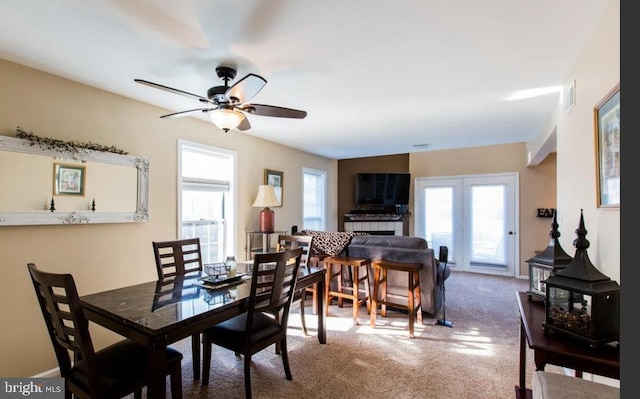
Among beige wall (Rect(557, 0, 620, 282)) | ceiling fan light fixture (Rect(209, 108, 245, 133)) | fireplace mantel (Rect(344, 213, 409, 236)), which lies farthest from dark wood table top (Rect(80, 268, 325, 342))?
fireplace mantel (Rect(344, 213, 409, 236))

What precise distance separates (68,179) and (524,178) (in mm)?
6541

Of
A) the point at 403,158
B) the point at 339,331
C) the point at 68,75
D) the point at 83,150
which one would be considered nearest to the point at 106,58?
the point at 68,75

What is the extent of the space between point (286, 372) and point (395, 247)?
1.88 m

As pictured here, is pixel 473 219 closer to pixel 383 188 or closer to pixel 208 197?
pixel 383 188

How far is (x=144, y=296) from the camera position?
6.64ft

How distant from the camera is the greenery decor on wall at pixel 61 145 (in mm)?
2325

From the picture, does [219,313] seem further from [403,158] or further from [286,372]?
[403,158]

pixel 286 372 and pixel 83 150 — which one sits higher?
pixel 83 150

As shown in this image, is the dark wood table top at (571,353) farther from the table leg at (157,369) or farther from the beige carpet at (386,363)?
the table leg at (157,369)

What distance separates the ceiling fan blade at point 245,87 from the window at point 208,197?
5.32ft

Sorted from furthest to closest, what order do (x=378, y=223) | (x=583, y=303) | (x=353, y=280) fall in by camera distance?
(x=378, y=223)
(x=353, y=280)
(x=583, y=303)

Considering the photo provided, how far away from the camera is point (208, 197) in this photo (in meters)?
3.97

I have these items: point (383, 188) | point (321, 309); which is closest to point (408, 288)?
point (321, 309)

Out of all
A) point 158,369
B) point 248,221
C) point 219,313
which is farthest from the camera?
point 248,221
